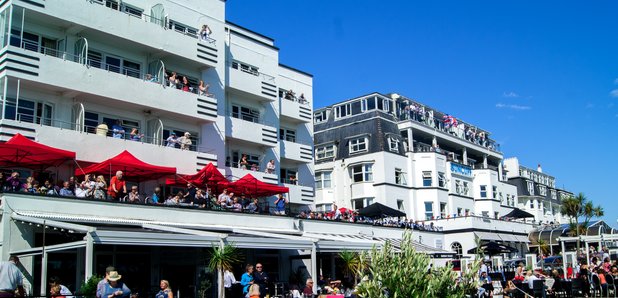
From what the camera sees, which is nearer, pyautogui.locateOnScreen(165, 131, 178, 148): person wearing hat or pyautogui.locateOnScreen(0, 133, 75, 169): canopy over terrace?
pyautogui.locateOnScreen(0, 133, 75, 169): canopy over terrace

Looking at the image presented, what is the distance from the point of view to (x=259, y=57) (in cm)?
3481

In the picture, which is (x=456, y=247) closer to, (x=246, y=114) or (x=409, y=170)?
(x=409, y=170)

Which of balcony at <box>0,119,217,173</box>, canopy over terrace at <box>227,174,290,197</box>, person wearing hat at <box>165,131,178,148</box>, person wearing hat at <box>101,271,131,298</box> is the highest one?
person wearing hat at <box>165,131,178,148</box>

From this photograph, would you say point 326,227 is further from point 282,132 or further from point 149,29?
point 149,29

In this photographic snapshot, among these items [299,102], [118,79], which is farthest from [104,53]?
[299,102]

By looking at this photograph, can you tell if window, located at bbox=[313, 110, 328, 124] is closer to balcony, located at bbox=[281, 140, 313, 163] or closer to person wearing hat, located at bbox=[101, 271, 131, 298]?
balcony, located at bbox=[281, 140, 313, 163]

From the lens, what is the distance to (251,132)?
3222 cm

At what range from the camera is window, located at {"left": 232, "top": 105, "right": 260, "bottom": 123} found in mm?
33091

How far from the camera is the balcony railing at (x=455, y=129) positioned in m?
53.2

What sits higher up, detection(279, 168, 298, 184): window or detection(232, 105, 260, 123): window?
detection(232, 105, 260, 123): window

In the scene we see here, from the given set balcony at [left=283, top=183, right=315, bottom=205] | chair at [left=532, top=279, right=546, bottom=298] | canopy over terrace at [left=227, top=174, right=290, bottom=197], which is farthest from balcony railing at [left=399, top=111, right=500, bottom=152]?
chair at [left=532, top=279, right=546, bottom=298]

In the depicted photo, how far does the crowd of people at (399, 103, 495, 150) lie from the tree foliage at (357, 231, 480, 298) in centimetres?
4246

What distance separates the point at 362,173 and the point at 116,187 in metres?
27.4

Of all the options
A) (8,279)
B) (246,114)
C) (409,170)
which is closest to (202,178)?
(246,114)
